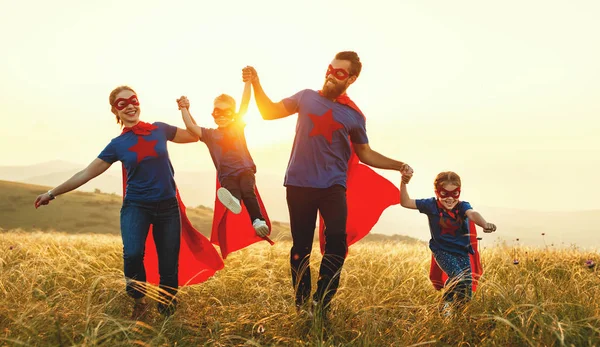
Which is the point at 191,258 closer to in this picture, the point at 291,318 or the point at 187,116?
the point at 187,116

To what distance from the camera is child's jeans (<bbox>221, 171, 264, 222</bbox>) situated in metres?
5.45

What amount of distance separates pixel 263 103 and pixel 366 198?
5.58ft

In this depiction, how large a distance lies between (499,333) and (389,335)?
759 millimetres

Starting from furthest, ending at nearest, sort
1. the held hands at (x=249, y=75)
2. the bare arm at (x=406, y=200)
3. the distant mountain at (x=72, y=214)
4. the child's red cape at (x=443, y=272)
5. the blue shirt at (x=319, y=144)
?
1. the distant mountain at (x=72, y=214)
2. the child's red cape at (x=443, y=272)
3. the bare arm at (x=406, y=200)
4. the held hands at (x=249, y=75)
5. the blue shirt at (x=319, y=144)

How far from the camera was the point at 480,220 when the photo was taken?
14.1 feet

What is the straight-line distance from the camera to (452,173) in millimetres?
4637

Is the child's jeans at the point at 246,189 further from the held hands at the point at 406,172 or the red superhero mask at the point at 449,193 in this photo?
the red superhero mask at the point at 449,193

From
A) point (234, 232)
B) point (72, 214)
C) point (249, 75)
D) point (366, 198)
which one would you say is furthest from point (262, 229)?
point (72, 214)

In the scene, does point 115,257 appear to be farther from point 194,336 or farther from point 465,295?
point 465,295

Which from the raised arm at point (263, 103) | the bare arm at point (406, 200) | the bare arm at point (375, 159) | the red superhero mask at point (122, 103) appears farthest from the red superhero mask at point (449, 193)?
the red superhero mask at point (122, 103)

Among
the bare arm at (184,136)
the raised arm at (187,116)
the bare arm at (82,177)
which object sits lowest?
the bare arm at (82,177)

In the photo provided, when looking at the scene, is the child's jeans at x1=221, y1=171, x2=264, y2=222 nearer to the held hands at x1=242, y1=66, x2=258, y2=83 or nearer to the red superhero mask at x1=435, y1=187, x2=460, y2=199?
the held hands at x1=242, y1=66, x2=258, y2=83

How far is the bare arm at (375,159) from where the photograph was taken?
4.64 m

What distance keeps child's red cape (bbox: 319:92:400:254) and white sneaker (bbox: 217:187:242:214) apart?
1218 millimetres
